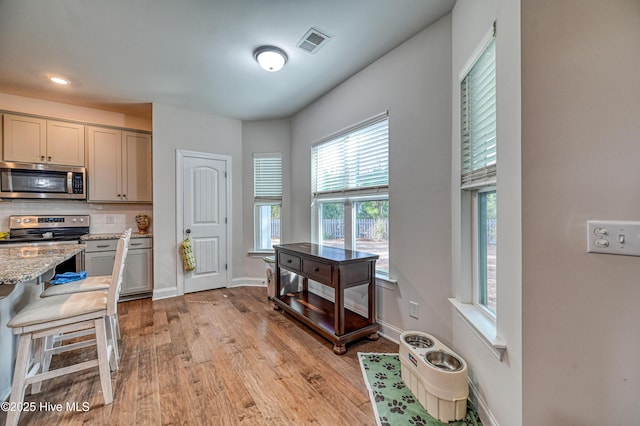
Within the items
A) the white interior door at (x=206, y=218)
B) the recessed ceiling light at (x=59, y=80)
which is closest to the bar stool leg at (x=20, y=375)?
the white interior door at (x=206, y=218)

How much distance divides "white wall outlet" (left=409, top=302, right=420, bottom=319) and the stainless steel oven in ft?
12.5

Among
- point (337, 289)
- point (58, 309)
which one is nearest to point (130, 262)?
point (58, 309)

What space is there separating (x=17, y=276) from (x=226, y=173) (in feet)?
9.76

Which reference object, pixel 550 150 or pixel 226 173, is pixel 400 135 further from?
pixel 226 173

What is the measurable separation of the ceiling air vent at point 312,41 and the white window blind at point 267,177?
1.89m

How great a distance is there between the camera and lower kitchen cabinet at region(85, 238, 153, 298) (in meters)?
3.17

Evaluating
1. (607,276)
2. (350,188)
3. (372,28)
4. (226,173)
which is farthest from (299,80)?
(607,276)

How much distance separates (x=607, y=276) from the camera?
0.91 meters

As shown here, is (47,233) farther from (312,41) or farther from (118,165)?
(312,41)

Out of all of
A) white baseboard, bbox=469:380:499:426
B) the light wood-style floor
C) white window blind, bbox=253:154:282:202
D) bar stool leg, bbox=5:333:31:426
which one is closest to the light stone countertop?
bar stool leg, bbox=5:333:31:426

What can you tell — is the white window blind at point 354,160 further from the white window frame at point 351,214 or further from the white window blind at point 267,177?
the white window blind at point 267,177

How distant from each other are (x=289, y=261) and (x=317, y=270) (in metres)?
0.57

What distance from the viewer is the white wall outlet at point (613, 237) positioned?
0.85 metres

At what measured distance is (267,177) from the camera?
4.05 metres
